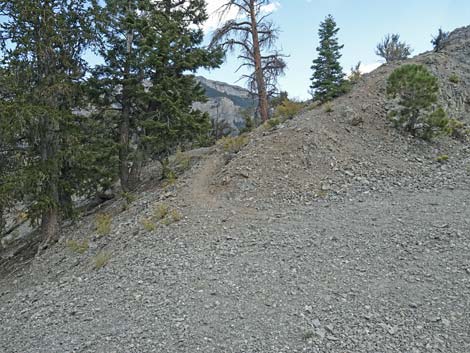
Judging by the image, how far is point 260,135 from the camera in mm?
12266

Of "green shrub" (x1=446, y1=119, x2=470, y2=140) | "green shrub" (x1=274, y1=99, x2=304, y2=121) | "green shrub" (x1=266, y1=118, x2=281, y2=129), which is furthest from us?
"green shrub" (x1=274, y1=99, x2=304, y2=121)

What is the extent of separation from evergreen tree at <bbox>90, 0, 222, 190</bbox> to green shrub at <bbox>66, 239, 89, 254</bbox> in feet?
11.1

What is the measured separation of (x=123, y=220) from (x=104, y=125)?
14.3 ft

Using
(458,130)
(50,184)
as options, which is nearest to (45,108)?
(50,184)

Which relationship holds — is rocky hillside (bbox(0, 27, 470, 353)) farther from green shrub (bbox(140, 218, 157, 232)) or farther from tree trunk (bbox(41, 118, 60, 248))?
Result: tree trunk (bbox(41, 118, 60, 248))

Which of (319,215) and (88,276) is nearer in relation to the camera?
(88,276)

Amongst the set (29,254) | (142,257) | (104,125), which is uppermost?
(104,125)

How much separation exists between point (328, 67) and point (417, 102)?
372cm

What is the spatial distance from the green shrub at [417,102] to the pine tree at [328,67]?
2610 mm

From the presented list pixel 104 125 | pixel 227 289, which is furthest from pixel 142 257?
pixel 104 125

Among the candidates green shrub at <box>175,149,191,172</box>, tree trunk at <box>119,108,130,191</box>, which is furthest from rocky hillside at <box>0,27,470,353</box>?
tree trunk at <box>119,108,130,191</box>

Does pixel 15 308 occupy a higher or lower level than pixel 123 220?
lower

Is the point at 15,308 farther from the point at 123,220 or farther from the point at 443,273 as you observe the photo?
the point at 443,273

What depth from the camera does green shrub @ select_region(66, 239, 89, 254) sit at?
8.80m
